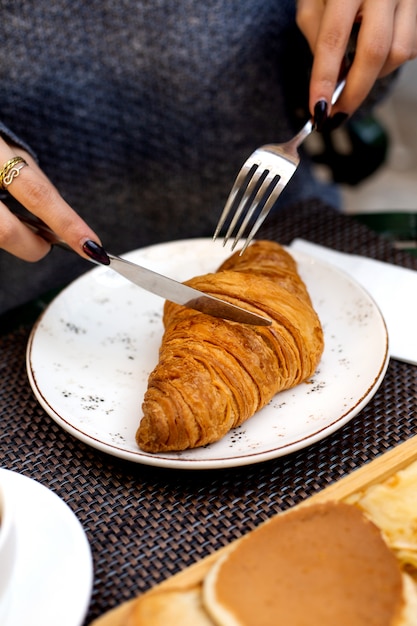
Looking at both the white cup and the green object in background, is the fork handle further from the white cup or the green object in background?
the white cup

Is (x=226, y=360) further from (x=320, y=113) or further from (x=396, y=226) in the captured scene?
(x=396, y=226)

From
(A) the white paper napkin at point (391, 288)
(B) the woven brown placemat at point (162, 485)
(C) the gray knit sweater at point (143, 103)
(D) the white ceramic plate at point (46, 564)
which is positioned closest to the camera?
(D) the white ceramic plate at point (46, 564)

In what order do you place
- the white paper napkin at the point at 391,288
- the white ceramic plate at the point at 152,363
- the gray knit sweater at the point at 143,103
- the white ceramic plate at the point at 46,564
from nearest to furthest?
the white ceramic plate at the point at 46,564
the white ceramic plate at the point at 152,363
the white paper napkin at the point at 391,288
the gray knit sweater at the point at 143,103

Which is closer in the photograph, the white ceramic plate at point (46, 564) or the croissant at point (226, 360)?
the white ceramic plate at point (46, 564)

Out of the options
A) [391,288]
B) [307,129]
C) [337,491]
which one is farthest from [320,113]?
[337,491]

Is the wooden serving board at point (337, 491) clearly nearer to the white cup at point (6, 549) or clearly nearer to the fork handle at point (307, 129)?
the white cup at point (6, 549)

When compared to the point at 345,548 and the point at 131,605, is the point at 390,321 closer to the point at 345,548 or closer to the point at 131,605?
the point at 345,548

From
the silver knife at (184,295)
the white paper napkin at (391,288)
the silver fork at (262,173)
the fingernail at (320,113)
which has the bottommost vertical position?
the white paper napkin at (391,288)

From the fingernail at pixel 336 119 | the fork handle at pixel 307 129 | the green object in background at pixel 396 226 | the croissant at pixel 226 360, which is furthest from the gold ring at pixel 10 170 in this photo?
the green object in background at pixel 396 226

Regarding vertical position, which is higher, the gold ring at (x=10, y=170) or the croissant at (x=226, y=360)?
the gold ring at (x=10, y=170)
